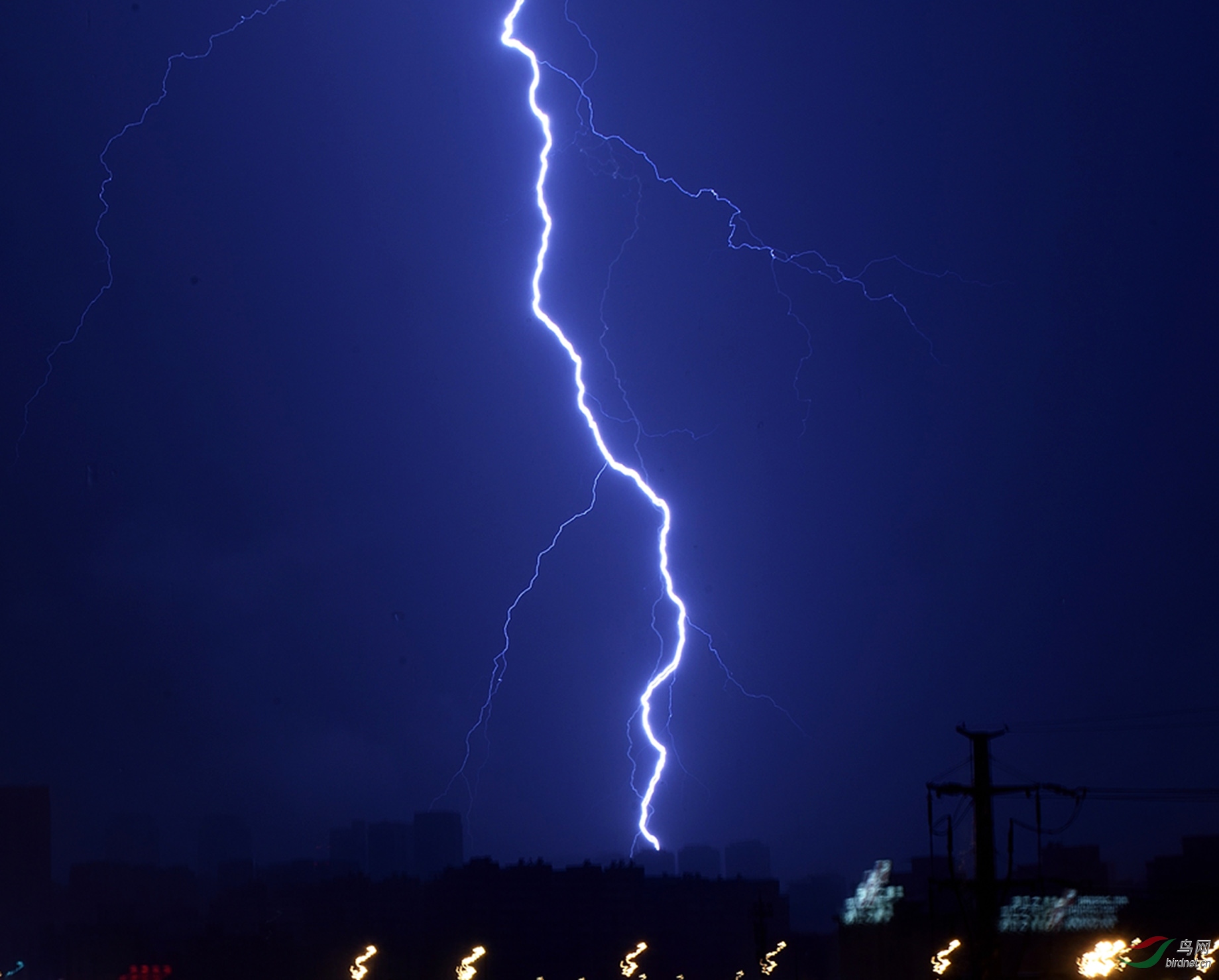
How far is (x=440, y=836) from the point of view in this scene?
6569cm

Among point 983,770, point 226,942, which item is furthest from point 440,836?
point 983,770

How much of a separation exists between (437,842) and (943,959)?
1742 inches

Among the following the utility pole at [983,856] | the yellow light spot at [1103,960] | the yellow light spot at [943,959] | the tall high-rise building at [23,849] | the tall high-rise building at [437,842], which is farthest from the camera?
the tall high-rise building at [437,842]

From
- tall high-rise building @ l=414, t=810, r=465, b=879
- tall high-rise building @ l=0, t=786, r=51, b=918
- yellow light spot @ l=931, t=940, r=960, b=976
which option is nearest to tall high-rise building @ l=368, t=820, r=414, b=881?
tall high-rise building @ l=414, t=810, r=465, b=879

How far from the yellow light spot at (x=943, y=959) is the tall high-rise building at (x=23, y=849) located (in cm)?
3963

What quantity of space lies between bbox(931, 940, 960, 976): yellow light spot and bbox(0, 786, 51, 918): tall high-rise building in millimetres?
39632

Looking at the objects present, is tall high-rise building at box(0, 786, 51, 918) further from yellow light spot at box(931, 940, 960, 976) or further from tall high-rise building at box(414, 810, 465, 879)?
yellow light spot at box(931, 940, 960, 976)

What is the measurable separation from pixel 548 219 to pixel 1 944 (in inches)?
1546

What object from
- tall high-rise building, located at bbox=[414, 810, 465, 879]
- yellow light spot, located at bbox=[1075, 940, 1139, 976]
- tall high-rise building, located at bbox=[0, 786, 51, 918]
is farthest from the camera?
tall high-rise building, located at bbox=[414, 810, 465, 879]

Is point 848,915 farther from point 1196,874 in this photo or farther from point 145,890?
point 145,890

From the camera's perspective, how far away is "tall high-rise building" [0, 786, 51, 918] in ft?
166

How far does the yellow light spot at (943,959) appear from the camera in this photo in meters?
24.0

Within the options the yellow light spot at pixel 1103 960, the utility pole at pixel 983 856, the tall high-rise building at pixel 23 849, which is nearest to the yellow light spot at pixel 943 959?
the yellow light spot at pixel 1103 960

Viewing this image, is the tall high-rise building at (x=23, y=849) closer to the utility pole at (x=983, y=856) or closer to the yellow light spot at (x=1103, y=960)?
the yellow light spot at (x=1103, y=960)
